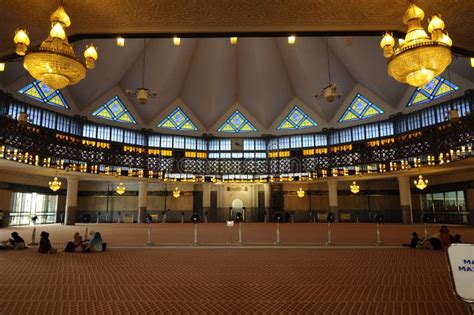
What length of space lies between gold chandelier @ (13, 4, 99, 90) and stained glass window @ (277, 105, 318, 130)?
88.2ft

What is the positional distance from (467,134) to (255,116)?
750 inches

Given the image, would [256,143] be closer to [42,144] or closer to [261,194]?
[261,194]

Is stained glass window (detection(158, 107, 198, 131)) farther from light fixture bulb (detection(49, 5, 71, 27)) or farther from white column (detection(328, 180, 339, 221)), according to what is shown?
light fixture bulb (detection(49, 5, 71, 27))

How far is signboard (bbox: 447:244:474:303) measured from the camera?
2430 mm

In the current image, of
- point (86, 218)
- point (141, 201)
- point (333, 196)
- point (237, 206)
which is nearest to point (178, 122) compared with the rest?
point (141, 201)

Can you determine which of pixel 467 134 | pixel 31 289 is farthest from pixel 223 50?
pixel 31 289

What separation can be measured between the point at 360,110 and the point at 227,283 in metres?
26.6

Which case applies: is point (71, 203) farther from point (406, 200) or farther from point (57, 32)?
point (406, 200)

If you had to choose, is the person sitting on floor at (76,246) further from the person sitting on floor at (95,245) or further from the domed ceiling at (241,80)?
the domed ceiling at (241,80)

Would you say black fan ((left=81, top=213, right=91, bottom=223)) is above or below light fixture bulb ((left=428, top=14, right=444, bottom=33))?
below

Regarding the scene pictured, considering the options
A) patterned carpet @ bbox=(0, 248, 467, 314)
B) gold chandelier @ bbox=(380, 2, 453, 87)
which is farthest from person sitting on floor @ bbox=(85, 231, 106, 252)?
gold chandelier @ bbox=(380, 2, 453, 87)

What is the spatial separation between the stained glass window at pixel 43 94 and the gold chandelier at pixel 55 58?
19.3m

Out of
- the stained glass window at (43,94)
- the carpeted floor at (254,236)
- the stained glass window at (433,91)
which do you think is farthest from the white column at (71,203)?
the stained glass window at (433,91)

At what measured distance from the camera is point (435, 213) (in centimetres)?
2662
